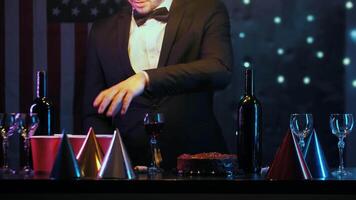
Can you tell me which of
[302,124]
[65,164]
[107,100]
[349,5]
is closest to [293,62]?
[349,5]

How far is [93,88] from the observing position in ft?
11.9

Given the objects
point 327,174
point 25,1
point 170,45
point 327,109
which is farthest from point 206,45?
point 327,174

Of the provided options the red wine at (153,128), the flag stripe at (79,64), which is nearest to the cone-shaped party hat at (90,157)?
the red wine at (153,128)

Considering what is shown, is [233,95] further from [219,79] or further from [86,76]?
[86,76]

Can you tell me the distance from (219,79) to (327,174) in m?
1.65

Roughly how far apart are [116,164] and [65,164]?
16cm

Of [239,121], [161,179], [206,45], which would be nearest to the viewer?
A: [161,179]

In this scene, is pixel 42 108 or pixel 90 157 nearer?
pixel 90 157

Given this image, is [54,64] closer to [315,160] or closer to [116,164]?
[116,164]

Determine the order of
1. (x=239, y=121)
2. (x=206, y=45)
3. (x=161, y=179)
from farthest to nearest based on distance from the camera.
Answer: (x=206, y=45), (x=239, y=121), (x=161, y=179)

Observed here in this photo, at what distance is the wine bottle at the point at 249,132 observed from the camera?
219cm

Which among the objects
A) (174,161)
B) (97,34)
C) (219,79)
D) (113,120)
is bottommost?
(174,161)

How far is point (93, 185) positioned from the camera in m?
1.89

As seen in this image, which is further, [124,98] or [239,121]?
[124,98]
